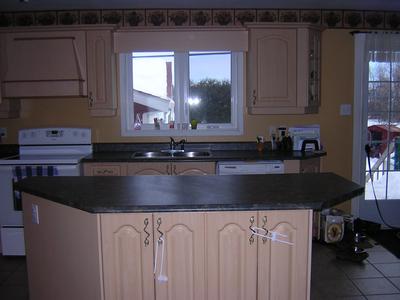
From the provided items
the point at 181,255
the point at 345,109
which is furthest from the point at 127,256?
the point at 345,109

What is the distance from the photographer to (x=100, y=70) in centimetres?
386

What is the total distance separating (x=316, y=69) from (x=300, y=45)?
1.05ft

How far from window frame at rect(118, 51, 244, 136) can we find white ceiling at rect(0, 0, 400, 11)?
0.50 metres

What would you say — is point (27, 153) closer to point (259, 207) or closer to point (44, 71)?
point (44, 71)

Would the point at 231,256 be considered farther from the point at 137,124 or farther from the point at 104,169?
the point at 137,124

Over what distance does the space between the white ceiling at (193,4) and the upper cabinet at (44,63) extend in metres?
0.28

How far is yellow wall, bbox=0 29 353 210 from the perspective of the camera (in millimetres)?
4191

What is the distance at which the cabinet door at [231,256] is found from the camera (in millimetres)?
1931

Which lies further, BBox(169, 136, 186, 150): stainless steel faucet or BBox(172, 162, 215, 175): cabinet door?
BBox(169, 136, 186, 150): stainless steel faucet

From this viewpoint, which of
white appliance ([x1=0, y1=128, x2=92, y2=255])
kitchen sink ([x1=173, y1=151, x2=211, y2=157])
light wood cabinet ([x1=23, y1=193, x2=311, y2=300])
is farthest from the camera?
kitchen sink ([x1=173, y1=151, x2=211, y2=157])

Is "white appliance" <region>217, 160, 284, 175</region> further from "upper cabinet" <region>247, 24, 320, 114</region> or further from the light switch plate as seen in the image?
the light switch plate

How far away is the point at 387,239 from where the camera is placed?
3.92 meters

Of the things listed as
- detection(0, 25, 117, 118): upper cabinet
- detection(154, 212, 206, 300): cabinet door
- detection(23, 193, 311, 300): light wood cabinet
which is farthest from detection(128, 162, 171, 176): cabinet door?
detection(154, 212, 206, 300): cabinet door

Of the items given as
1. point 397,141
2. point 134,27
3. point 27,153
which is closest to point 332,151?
point 397,141
